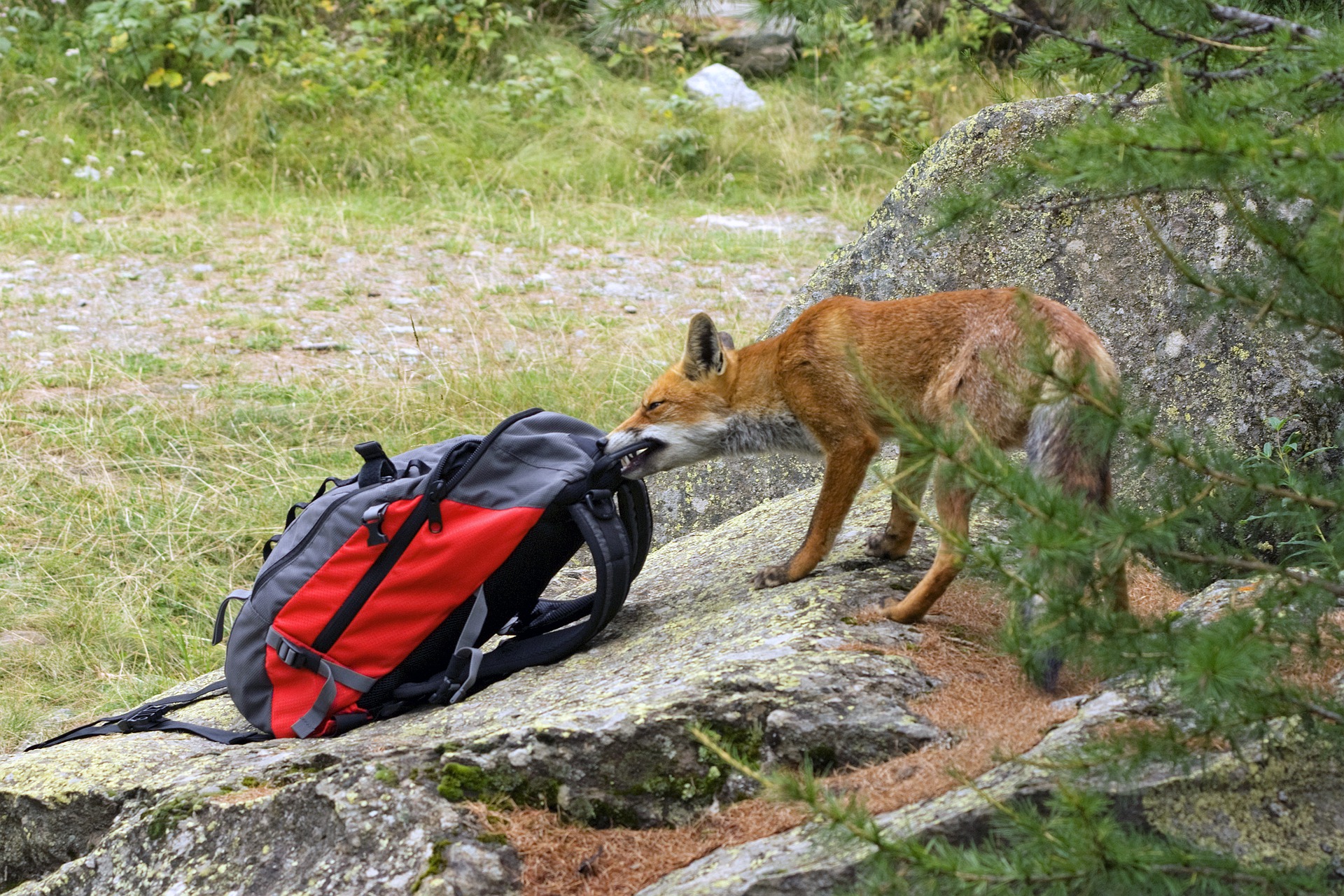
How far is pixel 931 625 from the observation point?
2.95 meters

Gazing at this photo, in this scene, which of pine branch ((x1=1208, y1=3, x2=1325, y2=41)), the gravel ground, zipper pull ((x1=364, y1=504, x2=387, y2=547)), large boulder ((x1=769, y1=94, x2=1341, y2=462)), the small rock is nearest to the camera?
pine branch ((x1=1208, y1=3, x2=1325, y2=41))

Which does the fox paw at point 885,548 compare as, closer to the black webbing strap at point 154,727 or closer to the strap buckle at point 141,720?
the black webbing strap at point 154,727

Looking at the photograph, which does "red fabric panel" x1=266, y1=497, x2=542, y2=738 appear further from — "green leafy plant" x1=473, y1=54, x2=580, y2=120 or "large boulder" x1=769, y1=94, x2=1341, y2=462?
"green leafy plant" x1=473, y1=54, x2=580, y2=120

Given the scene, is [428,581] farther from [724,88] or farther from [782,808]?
[724,88]

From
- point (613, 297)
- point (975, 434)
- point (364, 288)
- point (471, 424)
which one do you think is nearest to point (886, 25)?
point (613, 297)

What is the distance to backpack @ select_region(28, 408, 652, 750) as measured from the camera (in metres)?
3.05

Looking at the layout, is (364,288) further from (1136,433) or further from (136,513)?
(1136,433)

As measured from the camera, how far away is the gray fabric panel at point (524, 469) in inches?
123

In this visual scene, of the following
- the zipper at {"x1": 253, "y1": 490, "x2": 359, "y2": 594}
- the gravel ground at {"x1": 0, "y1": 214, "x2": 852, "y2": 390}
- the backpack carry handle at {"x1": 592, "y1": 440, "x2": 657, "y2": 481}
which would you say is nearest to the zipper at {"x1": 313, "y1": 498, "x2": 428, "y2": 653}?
the zipper at {"x1": 253, "y1": 490, "x2": 359, "y2": 594}

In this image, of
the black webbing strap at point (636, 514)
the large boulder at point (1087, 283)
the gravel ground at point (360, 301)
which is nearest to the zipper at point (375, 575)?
the black webbing strap at point (636, 514)

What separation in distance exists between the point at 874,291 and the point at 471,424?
243 centimetres

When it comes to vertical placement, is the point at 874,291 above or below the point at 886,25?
below

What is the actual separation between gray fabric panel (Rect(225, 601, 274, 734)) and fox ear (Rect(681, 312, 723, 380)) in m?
1.50

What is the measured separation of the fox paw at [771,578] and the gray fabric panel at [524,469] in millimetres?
610
